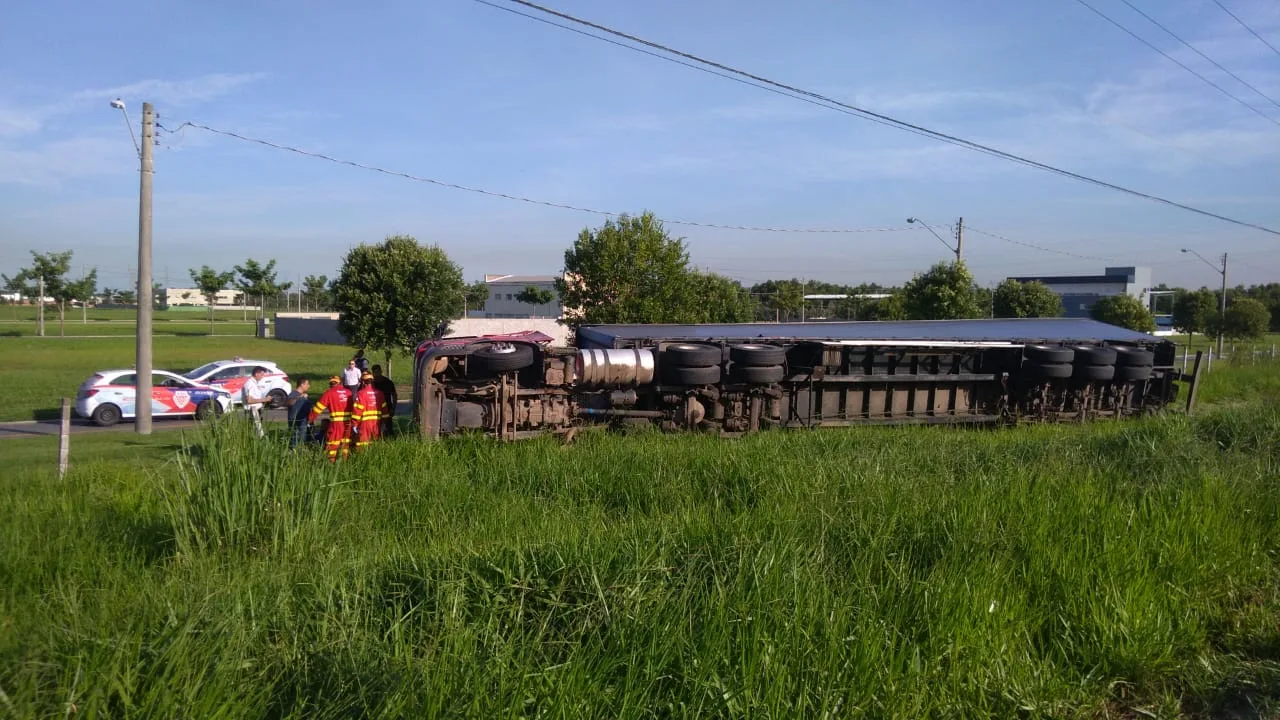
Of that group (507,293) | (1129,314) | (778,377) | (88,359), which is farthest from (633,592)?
(507,293)

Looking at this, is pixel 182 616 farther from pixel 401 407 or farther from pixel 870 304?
pixel 870 304

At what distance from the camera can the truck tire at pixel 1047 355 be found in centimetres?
1596

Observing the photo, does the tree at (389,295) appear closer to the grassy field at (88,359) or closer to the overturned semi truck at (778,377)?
the grassy field at (88,359)

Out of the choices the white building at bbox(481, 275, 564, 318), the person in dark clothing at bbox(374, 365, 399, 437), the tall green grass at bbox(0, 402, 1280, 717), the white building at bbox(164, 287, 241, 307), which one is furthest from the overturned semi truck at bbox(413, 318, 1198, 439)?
the white building at bbox(164, 287, 241, 307)

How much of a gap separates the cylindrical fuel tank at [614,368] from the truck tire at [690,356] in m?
0.26

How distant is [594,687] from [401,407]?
20.2 metres

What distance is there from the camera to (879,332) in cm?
1584

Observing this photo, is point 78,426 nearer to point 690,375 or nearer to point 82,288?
point 690,375

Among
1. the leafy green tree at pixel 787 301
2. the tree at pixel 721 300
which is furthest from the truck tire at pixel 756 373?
the leafy green tree at pixel 787 301

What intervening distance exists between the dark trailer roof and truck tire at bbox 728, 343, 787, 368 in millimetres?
486

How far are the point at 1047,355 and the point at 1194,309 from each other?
5165cm

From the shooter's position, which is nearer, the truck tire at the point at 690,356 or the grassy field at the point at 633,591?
the grassy field at the point at 633,591

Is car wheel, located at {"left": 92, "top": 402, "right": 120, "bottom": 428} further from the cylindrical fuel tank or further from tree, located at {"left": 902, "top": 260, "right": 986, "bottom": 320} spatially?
tree, located at {"left": 902, "top": 260, "right": 986, "bottom": 320}

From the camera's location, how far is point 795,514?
644cm
